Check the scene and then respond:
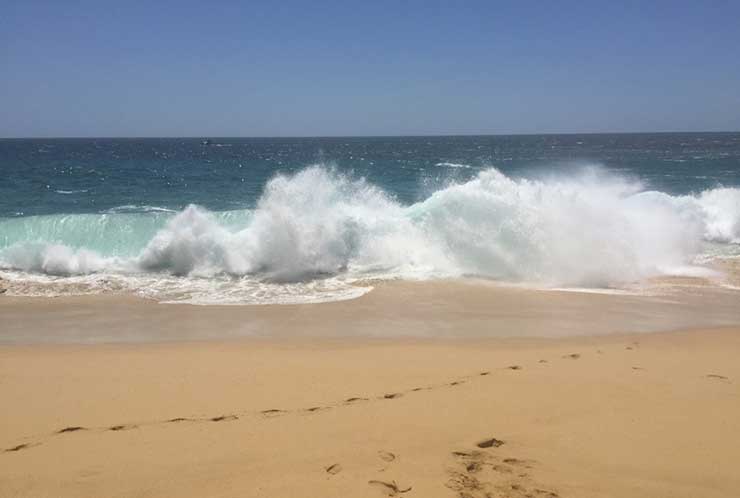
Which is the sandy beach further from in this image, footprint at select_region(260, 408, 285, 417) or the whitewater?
the whitewater

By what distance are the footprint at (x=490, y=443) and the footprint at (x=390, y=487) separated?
0.73m

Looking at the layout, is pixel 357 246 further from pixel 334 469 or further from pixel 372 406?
pixel 334 469

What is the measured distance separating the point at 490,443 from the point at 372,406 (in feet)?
3.31

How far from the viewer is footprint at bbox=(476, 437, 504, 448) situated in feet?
12.1

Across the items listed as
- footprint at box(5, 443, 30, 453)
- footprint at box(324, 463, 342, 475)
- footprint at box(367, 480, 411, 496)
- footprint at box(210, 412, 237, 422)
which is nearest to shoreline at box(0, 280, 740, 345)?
footprint at box(210, 412, 237, 422)

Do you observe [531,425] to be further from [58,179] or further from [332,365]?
[58,179]

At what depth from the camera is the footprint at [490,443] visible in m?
3.70

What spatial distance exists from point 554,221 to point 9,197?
20025 millimetres

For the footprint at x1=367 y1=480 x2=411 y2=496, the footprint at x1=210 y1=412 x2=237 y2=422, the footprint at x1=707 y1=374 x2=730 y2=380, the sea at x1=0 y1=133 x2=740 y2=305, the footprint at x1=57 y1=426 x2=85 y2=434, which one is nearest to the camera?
the footprint at x1=367 y1=480 x2=411 y2=496

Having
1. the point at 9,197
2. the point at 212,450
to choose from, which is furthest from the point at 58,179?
the point at 212,450

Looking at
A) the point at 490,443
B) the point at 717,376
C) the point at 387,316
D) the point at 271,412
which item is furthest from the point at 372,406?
the point at 387,316

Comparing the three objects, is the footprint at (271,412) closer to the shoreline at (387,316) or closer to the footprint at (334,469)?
the footprint at (334,469)

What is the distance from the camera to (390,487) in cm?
319

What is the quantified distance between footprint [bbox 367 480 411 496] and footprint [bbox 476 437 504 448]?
729mm
